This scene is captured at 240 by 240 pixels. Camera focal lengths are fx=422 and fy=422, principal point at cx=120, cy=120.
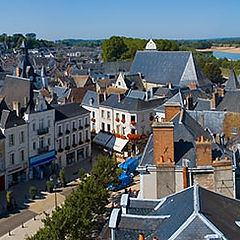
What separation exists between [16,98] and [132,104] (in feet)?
33.4

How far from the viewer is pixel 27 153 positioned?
3148 centimetres

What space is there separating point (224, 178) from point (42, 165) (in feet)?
70.7

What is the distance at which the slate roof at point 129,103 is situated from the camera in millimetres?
37844

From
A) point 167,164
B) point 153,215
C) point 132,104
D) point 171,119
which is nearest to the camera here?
point 153,215

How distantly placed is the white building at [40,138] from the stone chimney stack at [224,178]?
20.6 m

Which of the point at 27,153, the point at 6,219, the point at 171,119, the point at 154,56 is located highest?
the point at 154,56

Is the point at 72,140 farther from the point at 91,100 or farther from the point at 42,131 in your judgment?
the point at 91,100

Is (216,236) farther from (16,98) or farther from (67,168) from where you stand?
(16,98)

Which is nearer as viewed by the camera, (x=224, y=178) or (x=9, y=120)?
(x=224, y=178)

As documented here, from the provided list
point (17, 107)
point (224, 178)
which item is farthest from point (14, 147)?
point (224, 178)

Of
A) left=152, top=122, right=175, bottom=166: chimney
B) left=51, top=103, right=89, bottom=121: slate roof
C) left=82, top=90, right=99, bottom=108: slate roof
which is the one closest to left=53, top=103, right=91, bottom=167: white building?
left=51, top=103, right=89, bottom=121: slate roof

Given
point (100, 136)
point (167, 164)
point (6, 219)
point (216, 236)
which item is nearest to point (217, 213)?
point (216, 236)

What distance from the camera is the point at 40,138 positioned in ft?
107

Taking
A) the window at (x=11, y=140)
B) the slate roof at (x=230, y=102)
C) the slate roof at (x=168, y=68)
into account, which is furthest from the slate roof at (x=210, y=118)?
the slate roof at (x=168, y=68)
